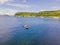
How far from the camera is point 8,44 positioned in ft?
92.8

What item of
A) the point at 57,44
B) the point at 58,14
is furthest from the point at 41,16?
the point at 57,44

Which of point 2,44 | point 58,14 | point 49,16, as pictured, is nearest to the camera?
point 2,44

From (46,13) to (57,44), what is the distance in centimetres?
13881

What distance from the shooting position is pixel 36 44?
28672 millimetres

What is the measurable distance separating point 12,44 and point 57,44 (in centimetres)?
903

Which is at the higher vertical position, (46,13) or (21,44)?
(21,44)

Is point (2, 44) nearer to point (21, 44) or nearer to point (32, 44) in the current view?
point (21, 44)

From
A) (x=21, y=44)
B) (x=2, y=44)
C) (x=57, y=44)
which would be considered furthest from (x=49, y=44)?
(x=2, y=44)

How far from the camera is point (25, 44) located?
1114 inches

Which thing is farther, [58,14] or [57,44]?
[58,14]

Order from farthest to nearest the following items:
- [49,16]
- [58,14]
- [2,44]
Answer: [49,16] → [58,14] → [2,44]

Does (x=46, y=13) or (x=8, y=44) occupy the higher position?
(x=8, y=44)

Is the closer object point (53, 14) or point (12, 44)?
point (12, 44)

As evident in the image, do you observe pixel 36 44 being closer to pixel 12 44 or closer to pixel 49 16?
pixel 12 44
